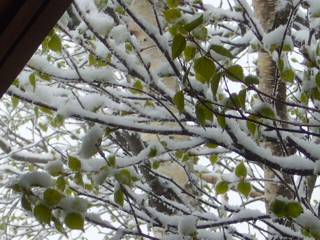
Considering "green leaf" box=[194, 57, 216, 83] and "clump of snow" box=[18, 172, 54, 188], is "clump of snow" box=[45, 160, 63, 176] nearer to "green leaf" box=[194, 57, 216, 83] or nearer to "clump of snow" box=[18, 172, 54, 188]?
"clump of snow" box=[18, 172, 54, 188]

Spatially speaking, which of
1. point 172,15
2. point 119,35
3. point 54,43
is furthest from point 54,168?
point 172,15

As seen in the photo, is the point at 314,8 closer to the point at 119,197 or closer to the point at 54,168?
the point at 119,197

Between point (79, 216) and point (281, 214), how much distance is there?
0.58 meters

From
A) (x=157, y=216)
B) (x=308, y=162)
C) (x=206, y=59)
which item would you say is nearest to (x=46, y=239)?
(x=157, y=216)

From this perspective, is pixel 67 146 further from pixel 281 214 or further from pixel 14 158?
pixel 281 214

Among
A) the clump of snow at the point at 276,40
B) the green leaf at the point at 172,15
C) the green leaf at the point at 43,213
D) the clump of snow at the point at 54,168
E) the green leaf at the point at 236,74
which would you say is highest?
the clump of snow at the point at 276,40

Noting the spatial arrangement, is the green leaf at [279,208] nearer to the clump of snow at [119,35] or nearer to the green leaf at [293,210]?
the green leaf at [293,210]

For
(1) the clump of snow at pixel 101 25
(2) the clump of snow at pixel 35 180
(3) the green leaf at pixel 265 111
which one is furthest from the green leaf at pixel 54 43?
(3) the green leaf at pixel 265 111

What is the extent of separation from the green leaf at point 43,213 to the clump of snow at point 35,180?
0.07 meters

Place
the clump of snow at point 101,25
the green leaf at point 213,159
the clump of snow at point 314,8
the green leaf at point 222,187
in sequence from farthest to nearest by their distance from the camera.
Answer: the green leaf at point 213,159 < the green leaf at point 222,187 < the clump of snow at point 101,25 < the clump of snow at point 314,8

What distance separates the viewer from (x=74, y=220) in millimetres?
1133

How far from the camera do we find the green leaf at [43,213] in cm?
111

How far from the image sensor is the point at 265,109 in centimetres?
134

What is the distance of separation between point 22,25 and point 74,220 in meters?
0.57
